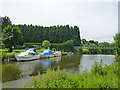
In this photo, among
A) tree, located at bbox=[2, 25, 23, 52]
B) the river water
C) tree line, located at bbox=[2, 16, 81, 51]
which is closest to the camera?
the river water

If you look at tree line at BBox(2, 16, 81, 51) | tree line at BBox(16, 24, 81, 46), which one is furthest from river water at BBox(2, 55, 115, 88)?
tree line at BBox(16, 24, 81, 46)

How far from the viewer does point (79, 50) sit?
7069 cm

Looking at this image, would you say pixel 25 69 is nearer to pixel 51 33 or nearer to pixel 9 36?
pixel 9 36

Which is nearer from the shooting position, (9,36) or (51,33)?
(9,36)

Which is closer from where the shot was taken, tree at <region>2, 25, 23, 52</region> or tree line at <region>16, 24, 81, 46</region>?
tree at <region>2, 25, 23, 52</region>

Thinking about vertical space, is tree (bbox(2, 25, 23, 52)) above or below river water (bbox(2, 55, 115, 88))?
above

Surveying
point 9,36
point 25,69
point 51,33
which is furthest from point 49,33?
point 25,69

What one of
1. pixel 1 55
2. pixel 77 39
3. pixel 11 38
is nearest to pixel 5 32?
pixel 11 38

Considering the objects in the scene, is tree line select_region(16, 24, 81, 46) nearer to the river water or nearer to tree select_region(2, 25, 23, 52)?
tree select_region(2, 25, 23, 52)

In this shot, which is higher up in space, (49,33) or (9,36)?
(49,33)

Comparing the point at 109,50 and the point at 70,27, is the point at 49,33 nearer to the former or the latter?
the point at 70,27

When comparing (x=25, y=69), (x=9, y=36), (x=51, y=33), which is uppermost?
(x=51, y=33)

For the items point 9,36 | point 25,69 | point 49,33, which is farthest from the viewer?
point 49,33

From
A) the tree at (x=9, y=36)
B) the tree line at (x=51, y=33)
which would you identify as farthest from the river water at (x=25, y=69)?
the tree line at (x=51, y=33)
